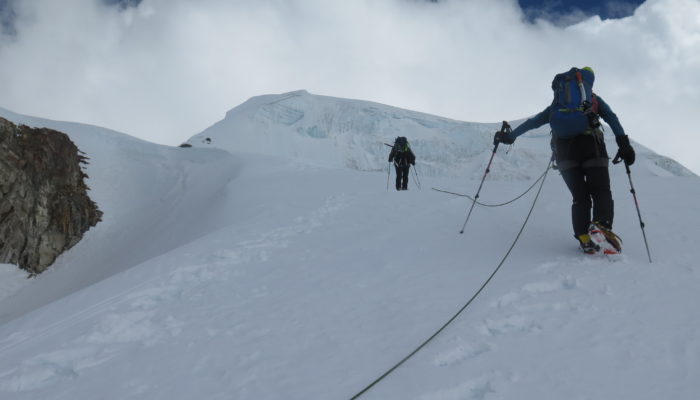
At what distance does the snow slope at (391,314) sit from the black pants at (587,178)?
39cm

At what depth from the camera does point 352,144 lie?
60.9 m

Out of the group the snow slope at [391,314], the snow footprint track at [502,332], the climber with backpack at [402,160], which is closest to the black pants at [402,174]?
Result: the climber with backpack at [402,160]

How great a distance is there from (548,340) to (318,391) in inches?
53.7

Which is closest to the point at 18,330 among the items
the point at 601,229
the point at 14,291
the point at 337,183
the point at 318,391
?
the point at 318,391

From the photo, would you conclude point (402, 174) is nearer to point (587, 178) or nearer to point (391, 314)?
point (587, 178)

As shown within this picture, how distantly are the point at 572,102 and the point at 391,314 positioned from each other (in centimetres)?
287

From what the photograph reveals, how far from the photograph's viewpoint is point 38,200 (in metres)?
14.6

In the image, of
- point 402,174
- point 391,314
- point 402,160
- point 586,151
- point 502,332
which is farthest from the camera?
point 402,174

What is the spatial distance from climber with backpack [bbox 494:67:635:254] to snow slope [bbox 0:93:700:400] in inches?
12.0

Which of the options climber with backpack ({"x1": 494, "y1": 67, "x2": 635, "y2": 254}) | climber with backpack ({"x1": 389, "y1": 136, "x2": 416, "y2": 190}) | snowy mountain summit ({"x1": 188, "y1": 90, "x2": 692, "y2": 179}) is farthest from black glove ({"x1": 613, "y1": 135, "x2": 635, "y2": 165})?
snowy mountain summit ({"x1": 188, "y1": 90, "x2": 692, "y2": 179})

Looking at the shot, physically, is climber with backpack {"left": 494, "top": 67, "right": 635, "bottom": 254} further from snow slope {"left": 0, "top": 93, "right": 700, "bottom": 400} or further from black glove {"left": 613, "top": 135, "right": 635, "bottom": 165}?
snow slope {"left": 0, "top": 93, "right": 700, "bottom": 400}

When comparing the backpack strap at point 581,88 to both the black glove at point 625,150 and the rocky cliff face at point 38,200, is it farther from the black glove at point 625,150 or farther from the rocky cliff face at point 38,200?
the rocky cliff face at point 38,200

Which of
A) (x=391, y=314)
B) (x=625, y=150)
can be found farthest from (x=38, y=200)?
(x=625, y=150)

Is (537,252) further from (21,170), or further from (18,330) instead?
(21,170)
